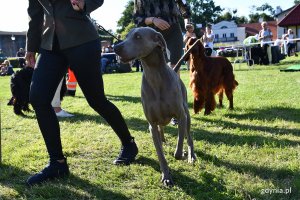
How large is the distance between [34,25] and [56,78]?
0.52 metres

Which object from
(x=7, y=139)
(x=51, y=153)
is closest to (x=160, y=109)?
(x=51, y=153)

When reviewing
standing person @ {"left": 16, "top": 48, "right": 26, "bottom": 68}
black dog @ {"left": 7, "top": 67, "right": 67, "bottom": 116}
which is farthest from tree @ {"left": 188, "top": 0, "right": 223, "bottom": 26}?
black dog @ {"left": 7, "top": 67, "right": 67, "bottom": 116}

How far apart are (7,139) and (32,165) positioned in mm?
1436

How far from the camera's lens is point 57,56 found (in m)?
3.10

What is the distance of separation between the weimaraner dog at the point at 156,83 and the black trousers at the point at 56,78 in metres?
0.28

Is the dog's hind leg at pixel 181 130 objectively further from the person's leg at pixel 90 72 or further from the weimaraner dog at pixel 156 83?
the person's leg at pixel 90 72

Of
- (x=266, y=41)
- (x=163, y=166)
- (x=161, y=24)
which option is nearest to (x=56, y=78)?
(x=163, y=166)

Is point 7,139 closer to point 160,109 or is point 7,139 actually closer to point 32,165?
point 32,165

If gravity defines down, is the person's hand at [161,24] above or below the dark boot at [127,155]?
above

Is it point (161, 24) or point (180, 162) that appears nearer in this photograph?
point (180, 162)

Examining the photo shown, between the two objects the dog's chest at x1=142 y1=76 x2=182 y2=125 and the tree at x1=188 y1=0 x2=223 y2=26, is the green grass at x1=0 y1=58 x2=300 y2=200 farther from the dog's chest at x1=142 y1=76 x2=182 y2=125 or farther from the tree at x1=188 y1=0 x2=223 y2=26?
the tree at x1=188 y1=0 x2=223 y2=26

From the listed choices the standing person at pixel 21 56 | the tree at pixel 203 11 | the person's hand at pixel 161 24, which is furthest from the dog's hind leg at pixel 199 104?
the tree at pixel 203 11

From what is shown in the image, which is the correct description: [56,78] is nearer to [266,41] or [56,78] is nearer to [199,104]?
[199,104]

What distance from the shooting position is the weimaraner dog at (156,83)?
296 centimetres
